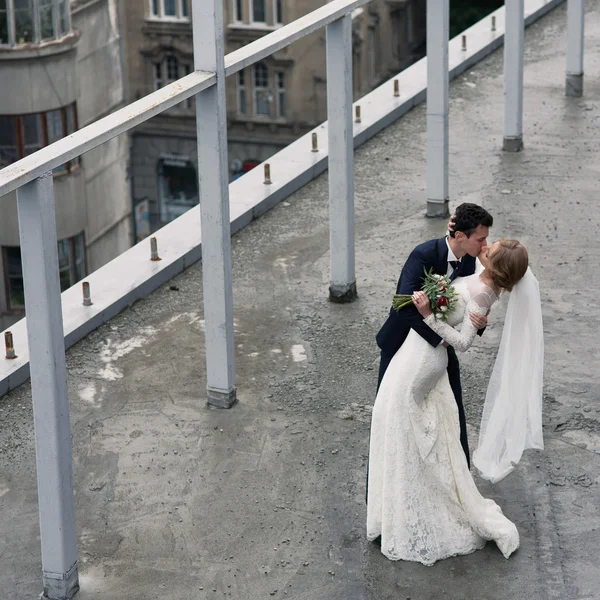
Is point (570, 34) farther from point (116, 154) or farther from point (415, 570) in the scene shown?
point (116, 154)

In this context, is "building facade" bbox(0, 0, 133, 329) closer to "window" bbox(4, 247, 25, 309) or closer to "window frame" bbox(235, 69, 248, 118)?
"window" bbox(4, 247, 25, 309)

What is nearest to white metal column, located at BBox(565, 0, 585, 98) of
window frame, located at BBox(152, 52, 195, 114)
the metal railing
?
the metal railing

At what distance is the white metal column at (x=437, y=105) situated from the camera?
481 inches

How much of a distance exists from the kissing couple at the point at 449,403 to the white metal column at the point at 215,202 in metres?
1.93

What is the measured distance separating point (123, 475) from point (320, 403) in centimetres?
150

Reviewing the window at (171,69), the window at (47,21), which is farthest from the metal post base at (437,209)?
the window at (171,69)

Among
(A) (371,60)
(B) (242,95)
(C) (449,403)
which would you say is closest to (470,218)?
(C) (449,403)

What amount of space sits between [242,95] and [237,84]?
0.65 metres

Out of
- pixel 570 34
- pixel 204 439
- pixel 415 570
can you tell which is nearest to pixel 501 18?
pixel 570 34

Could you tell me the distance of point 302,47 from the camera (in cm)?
5488

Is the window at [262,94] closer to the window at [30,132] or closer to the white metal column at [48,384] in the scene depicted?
the window at [30,132]

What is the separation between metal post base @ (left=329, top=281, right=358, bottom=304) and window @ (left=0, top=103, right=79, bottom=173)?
1935cm

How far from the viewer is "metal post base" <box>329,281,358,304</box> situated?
1084cm

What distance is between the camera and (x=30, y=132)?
32.6 metres
